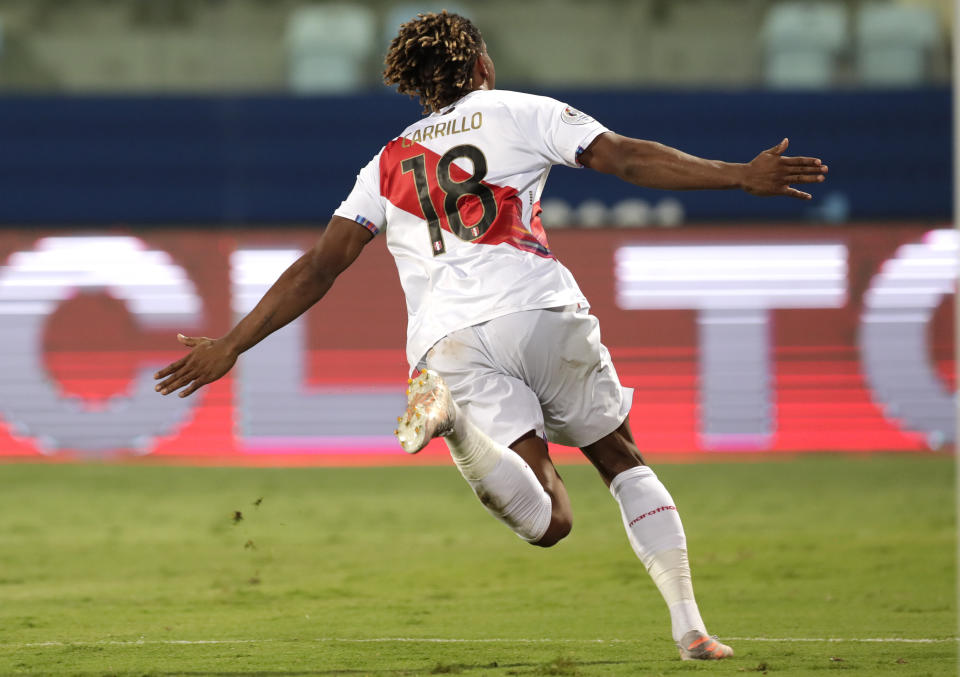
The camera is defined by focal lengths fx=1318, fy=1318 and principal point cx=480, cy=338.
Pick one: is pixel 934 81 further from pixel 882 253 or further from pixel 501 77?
pixel 501 77

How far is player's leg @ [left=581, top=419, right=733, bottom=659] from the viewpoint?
4.27m

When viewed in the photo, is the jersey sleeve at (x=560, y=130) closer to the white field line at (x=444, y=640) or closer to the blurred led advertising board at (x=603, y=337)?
the white field line at (x=444, y=640)

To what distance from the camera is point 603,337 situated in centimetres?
1386

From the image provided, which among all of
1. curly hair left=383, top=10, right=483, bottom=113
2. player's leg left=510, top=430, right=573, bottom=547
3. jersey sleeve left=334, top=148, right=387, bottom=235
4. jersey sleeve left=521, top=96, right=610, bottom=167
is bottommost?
player's leg left=510, top=430, right=573, bottom=547

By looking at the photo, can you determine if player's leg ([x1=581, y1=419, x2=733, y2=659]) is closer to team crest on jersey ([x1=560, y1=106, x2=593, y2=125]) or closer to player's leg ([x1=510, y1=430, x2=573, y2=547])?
player's leg ([x1=510, y1=430, x2=573, y2=547])

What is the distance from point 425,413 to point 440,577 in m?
3.41

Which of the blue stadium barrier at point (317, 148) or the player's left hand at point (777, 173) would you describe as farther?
the blue stadium barrier at point (317, 148)

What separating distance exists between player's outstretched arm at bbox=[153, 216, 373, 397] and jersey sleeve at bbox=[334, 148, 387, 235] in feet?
0.08

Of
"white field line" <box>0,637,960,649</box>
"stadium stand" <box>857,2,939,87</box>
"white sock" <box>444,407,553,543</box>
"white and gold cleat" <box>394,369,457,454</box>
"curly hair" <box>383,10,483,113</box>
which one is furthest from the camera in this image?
"stadium stand" <box>857,2,939,87</box>

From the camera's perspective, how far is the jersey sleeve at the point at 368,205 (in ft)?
14.2

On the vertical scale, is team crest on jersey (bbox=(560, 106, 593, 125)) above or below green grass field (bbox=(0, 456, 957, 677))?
above

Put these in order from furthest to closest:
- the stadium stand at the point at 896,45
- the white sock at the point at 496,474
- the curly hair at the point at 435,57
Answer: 1. the stadium stand at the point at 896,45
2. the curly hair at the point at 435,57
3. the white sock at the point at 496,474

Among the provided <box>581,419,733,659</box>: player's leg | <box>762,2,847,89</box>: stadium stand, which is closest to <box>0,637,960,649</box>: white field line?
<box>581,419,733,659</box>: player's leg

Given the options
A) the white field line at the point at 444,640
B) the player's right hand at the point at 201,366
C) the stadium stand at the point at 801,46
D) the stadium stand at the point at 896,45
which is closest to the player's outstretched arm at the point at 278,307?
the player's right hand at the point at 201,366
